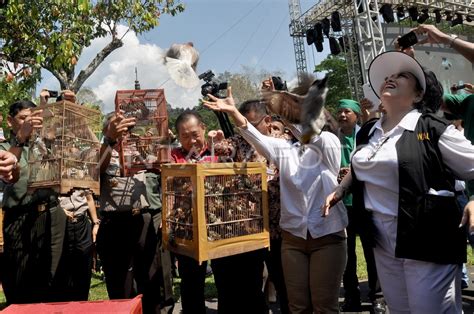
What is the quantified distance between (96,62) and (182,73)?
5.50 metres

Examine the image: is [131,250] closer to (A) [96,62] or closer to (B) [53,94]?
(B) [53,94]

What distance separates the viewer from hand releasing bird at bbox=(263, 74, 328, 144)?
2572 mm

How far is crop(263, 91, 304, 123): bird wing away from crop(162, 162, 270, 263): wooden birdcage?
15.8 inches

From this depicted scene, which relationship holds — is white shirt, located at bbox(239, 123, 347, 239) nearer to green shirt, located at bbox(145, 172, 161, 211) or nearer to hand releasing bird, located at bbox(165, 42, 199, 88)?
hand releasing bird, located at bbox(165, 42, 199, 88)

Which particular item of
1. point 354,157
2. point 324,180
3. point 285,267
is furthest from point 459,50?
point 285,267

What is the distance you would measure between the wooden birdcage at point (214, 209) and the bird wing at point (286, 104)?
15.8 inches

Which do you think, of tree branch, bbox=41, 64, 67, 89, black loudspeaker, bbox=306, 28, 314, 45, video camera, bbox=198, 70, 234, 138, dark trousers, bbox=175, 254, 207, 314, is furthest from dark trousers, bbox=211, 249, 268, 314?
black loudspeaker, bbox=306, 28, 314, 45

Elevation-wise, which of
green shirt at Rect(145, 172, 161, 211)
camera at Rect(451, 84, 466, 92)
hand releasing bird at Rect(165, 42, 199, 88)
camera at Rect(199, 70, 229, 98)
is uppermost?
hand releasing bird at Rect(165, 42, 199, 88)

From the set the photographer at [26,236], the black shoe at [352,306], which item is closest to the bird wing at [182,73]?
the photographer at [26,236]

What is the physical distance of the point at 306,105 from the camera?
2592 millimetres

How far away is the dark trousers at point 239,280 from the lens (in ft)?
10.3

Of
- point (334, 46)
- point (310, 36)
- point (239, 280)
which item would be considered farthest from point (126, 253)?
point (310, 36)

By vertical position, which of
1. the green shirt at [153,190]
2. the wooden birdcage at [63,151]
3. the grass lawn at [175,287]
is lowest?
the grass lawn at [175,287]

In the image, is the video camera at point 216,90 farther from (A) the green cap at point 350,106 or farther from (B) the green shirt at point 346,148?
(A) the green cap at point 350,106
